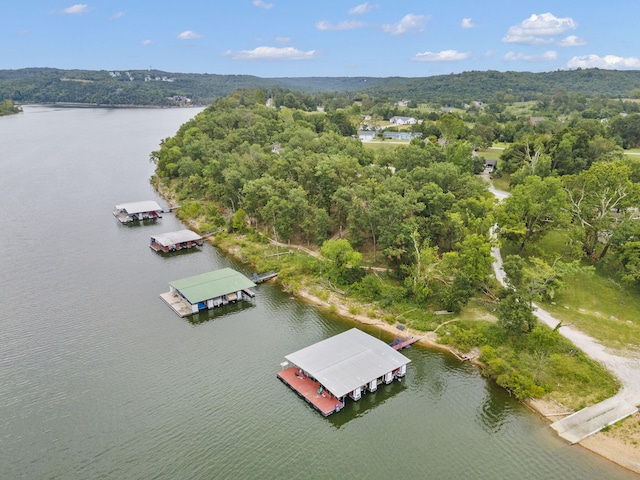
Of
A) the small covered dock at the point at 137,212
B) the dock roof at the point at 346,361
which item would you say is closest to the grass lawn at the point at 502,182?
the dock roof at the point at 346,361

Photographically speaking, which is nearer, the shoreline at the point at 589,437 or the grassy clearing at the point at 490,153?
the shoreline at the point at 589,437

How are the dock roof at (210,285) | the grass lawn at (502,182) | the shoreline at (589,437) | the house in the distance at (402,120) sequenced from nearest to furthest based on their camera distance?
the shoreline at (589,437), the dock roof at (210,285), the grass lawn at (502,182), the house in the distance at (402,120)

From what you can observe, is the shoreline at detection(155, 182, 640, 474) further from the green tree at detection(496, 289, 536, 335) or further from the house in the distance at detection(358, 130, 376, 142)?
the house in the distance at detection(358, 130, 376, 142)

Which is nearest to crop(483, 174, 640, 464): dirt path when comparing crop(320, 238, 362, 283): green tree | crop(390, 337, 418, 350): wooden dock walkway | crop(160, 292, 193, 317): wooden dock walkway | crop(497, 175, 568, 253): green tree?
crop(390, 337, 418, 350): wooden dock walkway

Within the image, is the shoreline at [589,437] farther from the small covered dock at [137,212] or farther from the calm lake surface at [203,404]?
the small covered dock at [137,212]

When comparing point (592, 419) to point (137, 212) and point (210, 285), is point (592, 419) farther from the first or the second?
point (137, 212)

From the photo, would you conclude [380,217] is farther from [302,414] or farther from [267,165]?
[267,165]

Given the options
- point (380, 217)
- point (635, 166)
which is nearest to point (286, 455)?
point (380, 217)
